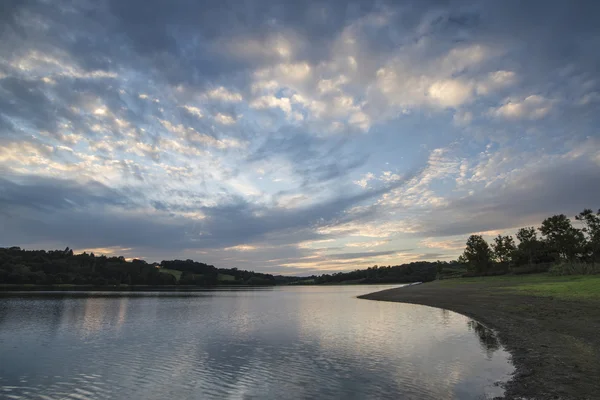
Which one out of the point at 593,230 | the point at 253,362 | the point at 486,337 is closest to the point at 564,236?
the point at 593,230

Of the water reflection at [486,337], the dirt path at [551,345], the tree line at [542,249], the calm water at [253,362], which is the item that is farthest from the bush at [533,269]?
the calm water at [253,362]

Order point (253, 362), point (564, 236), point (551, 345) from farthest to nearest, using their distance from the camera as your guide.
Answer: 1. point (564, 236)
2. point (253, 362)
3. point (551, 345)

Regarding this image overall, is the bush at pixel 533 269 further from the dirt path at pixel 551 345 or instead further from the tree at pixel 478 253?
the dirt path at pixel 551 345

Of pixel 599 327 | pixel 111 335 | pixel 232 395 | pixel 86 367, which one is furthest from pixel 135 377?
pixel 599 327

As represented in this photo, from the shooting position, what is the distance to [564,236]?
11200 cm

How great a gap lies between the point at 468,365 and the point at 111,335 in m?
32.2

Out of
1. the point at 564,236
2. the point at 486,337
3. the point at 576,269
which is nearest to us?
the point at 486,337

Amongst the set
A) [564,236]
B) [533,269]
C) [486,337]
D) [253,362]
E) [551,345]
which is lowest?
[253,362]

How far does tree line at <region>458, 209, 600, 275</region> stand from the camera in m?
111

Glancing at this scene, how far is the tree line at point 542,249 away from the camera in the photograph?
111 metres

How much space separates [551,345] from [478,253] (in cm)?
13906

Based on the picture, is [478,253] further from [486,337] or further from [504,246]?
[486,337]

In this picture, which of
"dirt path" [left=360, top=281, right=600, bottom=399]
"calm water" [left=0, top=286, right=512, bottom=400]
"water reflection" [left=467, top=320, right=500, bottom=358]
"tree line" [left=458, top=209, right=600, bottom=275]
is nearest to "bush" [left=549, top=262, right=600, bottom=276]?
"tree line" [left=458, top=209, right=600, bottom=275]

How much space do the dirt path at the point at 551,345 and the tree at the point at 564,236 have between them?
281 ft
